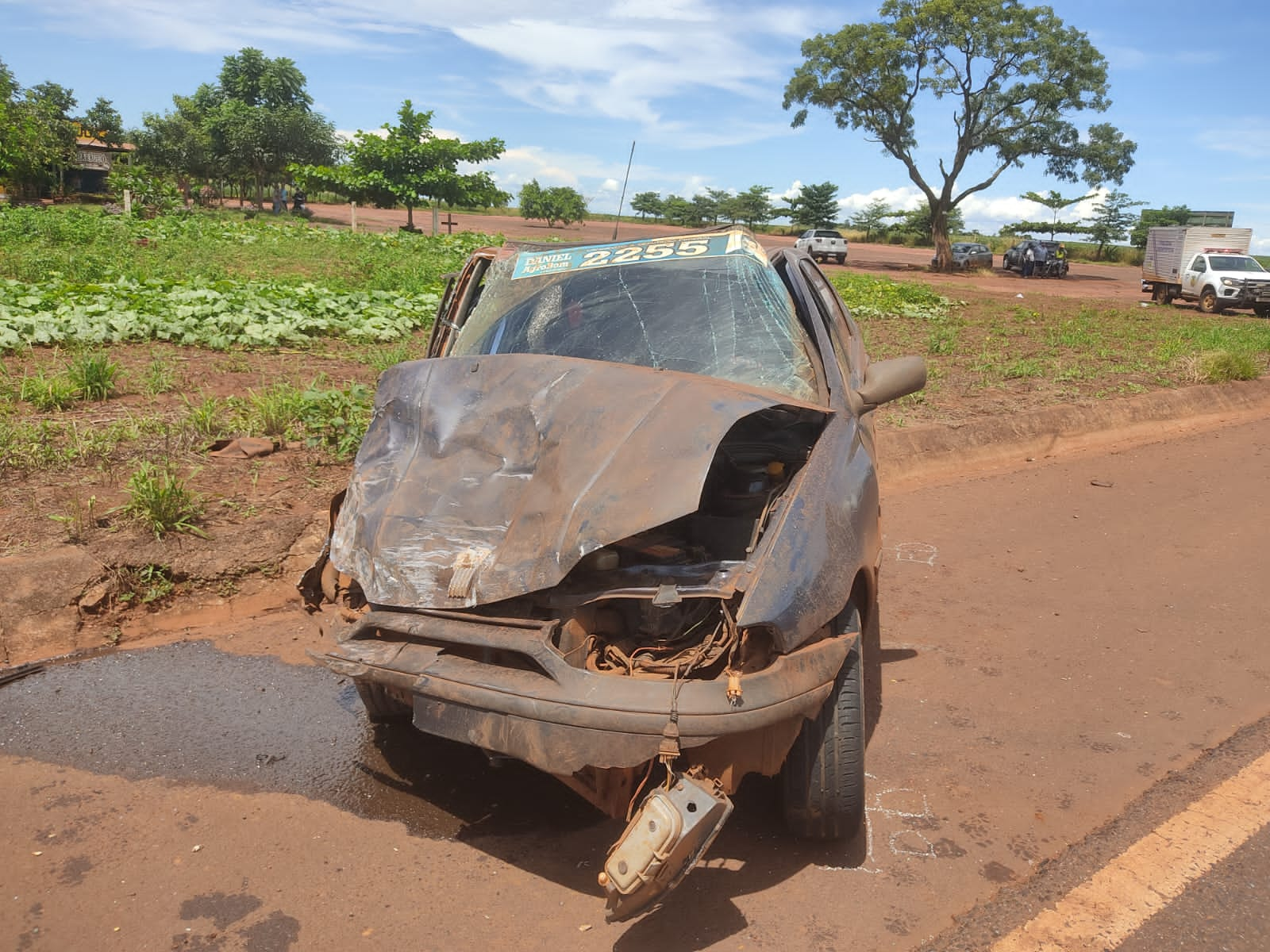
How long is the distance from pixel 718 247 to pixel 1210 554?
382 centimetres

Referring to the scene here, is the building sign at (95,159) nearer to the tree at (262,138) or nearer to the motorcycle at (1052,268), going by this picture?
the tree at (262,138)

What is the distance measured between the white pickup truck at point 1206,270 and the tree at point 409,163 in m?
22.5

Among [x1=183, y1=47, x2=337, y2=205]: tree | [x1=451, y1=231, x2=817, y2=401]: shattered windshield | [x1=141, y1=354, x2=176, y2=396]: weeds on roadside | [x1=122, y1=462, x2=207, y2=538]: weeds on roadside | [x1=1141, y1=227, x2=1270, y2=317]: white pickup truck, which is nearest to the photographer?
[x1=451, y1=231, x2=817, y2=401]: shattered windshield

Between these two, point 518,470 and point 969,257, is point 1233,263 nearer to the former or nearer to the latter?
point 969,257

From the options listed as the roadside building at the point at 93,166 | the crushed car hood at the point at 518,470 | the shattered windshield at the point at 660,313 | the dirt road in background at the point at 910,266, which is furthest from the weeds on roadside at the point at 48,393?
the roadside building at the point at 93,166

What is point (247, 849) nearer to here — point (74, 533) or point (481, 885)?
point (481, 885)

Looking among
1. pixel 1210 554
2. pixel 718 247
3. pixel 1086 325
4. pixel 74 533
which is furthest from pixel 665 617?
pixel 1086 325

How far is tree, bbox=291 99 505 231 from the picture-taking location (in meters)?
33.8

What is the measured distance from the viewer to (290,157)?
47312 mm

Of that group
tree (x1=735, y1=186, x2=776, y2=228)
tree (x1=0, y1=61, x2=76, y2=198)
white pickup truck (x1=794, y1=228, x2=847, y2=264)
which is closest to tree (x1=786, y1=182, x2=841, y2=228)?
tree (x1=735, y1=186, x2=776, y2=228)

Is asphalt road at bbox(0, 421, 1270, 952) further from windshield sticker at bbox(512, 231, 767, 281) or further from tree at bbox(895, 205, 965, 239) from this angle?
tree at bbox(895, 205, 965, 239)

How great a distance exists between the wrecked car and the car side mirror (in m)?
0.01

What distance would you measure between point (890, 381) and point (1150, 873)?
1.88 metres

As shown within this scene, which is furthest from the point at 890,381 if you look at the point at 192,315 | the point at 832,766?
the point at 192,315
